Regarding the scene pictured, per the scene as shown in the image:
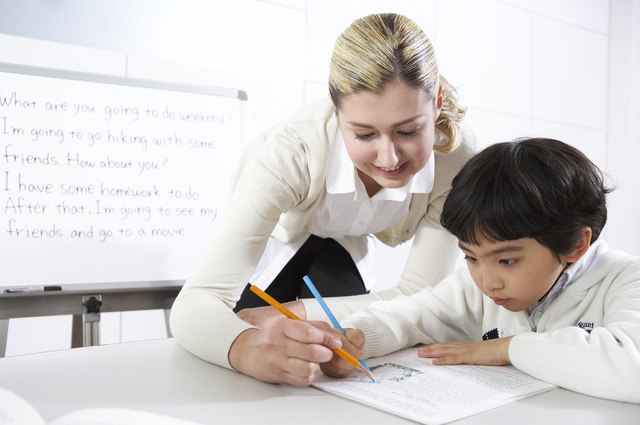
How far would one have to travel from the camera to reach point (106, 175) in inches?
63.4

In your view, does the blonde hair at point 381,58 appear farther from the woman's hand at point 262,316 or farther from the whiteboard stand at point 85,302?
the whiteboard stand at point 85,302

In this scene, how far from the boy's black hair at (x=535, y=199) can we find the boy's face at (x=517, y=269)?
1 centimetres

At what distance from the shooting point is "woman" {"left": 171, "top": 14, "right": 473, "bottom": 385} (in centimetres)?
81

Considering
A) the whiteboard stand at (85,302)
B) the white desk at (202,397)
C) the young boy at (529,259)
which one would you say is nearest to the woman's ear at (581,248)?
the young boy at (529,259)

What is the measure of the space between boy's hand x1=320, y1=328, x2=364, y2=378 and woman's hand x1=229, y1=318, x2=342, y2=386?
30 millimetres

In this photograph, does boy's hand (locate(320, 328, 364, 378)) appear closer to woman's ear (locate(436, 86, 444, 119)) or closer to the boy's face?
the boy's face

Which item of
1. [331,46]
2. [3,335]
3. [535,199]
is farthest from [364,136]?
[331,46]

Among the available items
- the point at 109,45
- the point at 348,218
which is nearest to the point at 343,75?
the point at 348,218

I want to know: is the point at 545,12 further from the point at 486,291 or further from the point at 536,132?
the point at 486,291

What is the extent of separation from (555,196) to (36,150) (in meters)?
1.31

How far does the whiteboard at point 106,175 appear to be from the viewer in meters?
1.50

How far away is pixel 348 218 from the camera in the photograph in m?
1.27

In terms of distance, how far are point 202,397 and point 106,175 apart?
1098 millimetres

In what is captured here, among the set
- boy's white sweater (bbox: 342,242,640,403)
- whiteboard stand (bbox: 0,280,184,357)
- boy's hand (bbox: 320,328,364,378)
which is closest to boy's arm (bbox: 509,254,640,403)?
boy's white sweater (bbox: 342,242,640,403)
